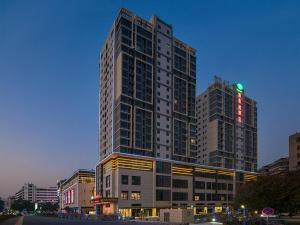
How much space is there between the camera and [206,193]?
6969 inches

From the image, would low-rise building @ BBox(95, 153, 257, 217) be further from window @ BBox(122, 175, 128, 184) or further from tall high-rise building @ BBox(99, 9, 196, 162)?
tall high-rise building @ BBox(99, 9, 196, 162)

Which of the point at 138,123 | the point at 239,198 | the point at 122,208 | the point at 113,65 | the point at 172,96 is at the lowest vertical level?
the point at 122,208

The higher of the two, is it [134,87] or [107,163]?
[134,87]

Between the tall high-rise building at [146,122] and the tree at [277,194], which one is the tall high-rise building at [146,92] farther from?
the tree at [277,194]

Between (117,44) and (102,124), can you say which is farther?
Result: (102,124)

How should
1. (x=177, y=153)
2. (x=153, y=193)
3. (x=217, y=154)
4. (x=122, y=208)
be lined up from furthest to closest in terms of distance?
(x=217, y=154) → (x=177, y=153) → (x=153, y=193) → (x=122, y=208)

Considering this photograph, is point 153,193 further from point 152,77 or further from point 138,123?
point 152,77

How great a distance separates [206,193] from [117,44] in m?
74.5

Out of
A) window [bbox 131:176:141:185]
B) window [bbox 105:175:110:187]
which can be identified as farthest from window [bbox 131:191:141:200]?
window [bbox 105:175:110:187]

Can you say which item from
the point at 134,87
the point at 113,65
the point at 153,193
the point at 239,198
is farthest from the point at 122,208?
the point at 239,198

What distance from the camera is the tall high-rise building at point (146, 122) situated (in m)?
142

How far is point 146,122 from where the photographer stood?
147 m

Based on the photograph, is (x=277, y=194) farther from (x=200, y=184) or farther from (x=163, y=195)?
(x=200, y=184)

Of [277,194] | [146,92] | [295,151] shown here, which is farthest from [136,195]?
[277,194]
